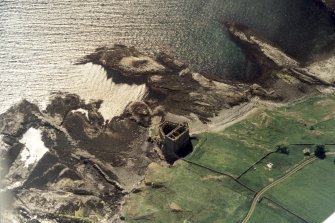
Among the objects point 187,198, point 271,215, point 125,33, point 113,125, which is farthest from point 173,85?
point 271,215

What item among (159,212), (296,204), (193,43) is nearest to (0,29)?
(193,43)

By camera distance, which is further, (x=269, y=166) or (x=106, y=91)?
(x=106, y=91)

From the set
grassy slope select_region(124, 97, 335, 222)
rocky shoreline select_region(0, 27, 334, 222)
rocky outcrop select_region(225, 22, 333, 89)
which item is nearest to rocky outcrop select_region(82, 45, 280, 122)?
rocky shoreline select_region(0, 27, 334, 222)

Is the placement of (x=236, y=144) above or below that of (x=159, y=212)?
above

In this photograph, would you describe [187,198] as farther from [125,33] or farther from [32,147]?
[125,33]

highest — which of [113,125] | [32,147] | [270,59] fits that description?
[270,59]

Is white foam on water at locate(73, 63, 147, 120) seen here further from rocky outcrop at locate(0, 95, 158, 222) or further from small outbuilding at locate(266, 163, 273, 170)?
small outbuilding at locate(266, 163, 273, 170)

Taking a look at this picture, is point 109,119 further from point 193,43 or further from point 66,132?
point 193,43
